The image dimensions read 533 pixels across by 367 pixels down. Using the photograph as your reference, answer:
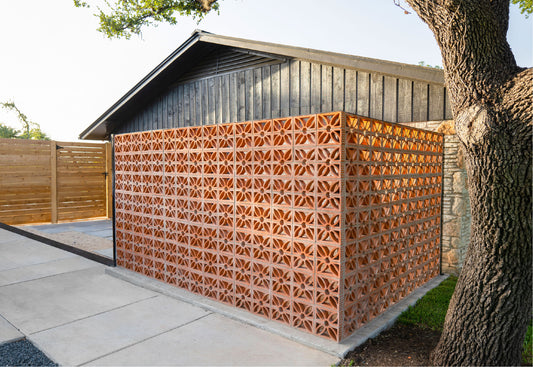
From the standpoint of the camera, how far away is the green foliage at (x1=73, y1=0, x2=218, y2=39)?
9.52 metres

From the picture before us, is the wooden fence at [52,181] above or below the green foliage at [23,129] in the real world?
below

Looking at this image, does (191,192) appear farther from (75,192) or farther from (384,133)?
(75,192)

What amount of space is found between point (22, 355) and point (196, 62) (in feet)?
24.6

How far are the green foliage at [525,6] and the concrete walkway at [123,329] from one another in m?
9.18

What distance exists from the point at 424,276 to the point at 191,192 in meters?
3.53

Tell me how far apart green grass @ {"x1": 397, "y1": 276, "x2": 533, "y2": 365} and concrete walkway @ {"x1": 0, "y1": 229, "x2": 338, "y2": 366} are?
4.33 feet

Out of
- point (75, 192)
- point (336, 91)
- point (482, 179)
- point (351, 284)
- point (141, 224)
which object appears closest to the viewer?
point (482, 179)

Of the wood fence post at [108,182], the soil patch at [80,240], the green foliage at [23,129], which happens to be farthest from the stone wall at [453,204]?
the green foliage at [23,129]

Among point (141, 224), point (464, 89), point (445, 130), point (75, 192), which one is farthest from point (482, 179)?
point (75, 192)

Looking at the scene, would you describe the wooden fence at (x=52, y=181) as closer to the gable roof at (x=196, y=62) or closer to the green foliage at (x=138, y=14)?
the gable roof at (x=196, y=62)

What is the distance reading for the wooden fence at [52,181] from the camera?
424 inches

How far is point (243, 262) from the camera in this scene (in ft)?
13.8

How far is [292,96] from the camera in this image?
23.8ft

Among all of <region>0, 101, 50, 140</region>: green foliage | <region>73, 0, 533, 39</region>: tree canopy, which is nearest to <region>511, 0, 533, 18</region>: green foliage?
<region>73, 0, 533, 39</region>: tree canopy
